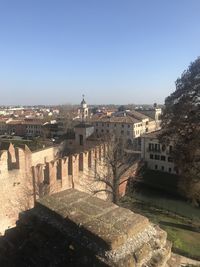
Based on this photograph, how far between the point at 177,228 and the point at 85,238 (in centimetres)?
1579

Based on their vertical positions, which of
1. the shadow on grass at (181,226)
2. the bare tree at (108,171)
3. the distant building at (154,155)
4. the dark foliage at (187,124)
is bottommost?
the shadow on grass at (181,226)

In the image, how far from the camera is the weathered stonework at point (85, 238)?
247 cm

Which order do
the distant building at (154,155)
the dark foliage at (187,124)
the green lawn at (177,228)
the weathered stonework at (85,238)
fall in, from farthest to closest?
the distant building at (154,155), the dark foliage at (187,124), the green lawn at (177,228), the weathered stonework at (85,238)

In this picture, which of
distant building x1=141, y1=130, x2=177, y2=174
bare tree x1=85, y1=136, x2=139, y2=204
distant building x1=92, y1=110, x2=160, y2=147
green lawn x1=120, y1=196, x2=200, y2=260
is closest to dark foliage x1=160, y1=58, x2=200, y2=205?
green lawn x1=120, y1=196, x2=200, y2=260

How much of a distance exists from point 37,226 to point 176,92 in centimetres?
1443

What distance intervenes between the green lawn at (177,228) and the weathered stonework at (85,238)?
11.0 meters

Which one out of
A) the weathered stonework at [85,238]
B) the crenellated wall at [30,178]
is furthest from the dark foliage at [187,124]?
the weathered stonework at [85,238]

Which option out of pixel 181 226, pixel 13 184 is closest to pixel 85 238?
pixel 13 184

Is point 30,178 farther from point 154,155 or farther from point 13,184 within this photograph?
point 154,155

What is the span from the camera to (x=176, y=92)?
16.1m

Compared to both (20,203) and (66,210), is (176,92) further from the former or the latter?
(66,210)

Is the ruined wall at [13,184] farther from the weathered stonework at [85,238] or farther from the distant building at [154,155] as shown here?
the distant building at [154,155]

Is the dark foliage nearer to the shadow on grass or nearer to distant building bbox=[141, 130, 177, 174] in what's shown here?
the shadow on grass

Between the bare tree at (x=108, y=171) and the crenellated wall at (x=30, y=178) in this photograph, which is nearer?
the crenellated wall at (x=30, y=178)
